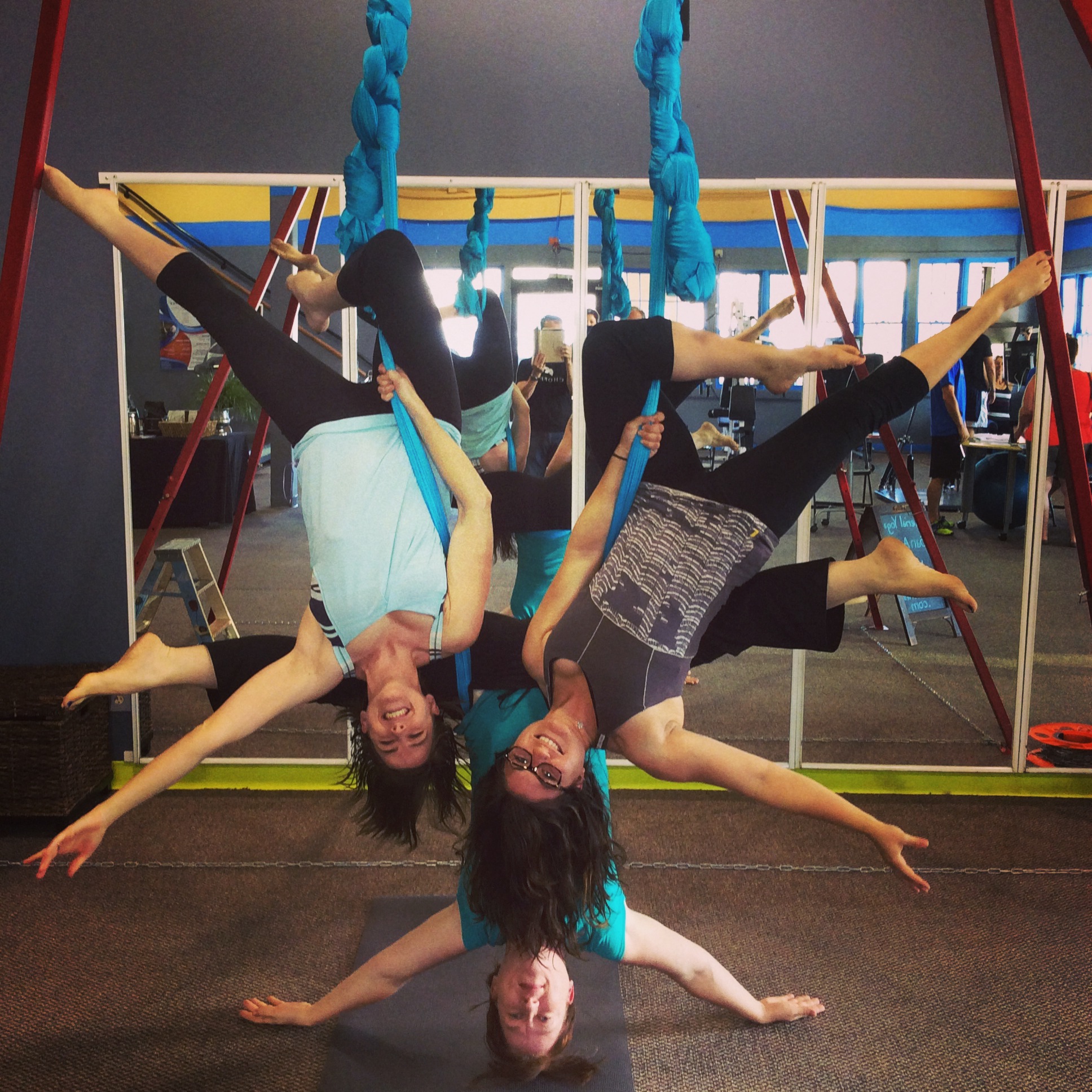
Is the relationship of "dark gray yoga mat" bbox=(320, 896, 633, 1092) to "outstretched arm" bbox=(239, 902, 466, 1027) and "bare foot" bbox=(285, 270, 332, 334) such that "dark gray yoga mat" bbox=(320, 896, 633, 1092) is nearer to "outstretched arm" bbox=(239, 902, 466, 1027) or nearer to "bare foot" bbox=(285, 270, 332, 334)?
"outstretched arm" bbox=(239, 902, 466, 1027)

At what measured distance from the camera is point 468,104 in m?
3.86

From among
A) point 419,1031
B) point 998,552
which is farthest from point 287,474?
point 998,552

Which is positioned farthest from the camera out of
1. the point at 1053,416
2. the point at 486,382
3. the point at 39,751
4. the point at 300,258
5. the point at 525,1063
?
the point at 39,751

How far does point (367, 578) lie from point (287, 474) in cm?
206

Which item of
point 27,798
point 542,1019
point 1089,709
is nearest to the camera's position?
point 542,1019

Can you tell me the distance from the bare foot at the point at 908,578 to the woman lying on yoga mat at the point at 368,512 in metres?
0.90

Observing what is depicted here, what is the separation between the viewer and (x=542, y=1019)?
2.15 meters

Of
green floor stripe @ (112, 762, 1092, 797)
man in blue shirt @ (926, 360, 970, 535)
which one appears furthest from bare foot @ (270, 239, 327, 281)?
man in blue shirt @ (926, 360, 970, 535)

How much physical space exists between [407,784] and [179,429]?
2272 millimetres

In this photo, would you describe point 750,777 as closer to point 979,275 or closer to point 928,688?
point 979,275

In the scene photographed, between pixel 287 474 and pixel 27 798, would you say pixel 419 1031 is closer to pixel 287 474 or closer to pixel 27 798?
pixel 27 798

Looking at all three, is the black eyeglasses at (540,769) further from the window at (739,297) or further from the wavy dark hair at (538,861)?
the window at (739,297)

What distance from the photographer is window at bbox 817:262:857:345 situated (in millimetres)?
3842

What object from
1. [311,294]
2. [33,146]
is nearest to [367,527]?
[311,294]
